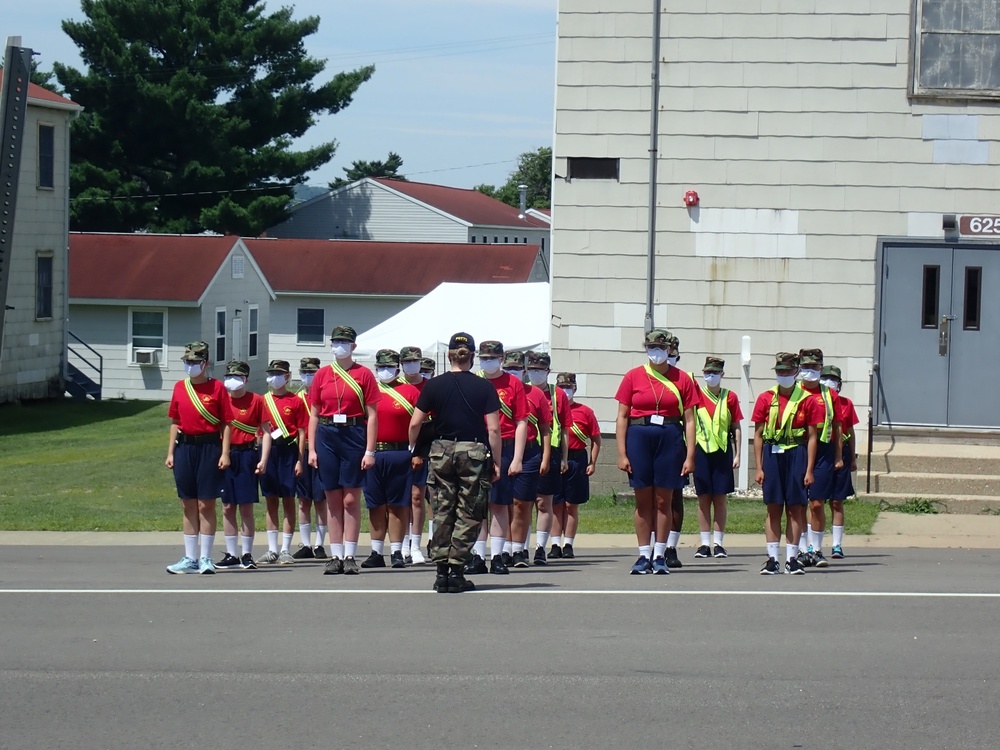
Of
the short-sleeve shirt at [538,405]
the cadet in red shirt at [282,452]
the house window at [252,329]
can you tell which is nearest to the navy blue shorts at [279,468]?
the cadet in red shirt at [282,452]

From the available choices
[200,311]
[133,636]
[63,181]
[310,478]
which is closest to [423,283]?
[200,311]

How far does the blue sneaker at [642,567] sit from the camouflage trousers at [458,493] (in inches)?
63.0

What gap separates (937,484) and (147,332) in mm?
27637

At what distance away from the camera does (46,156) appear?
3394 cm

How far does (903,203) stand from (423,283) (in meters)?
29.8

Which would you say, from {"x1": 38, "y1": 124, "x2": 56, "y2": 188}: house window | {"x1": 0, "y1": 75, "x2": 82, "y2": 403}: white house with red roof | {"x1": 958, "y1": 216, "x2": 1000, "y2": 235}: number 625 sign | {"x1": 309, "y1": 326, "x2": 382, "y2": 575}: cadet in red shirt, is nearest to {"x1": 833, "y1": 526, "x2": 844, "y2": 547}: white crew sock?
{"x1": 309, "y1": 326, "x2": 382, "y2": 575}: cadet in red shirt

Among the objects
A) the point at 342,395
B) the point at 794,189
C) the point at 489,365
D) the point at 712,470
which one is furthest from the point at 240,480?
the point at 794,189

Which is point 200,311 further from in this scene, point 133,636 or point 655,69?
point 133,636

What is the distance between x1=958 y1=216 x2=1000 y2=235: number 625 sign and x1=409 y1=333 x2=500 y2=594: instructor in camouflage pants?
8881mm

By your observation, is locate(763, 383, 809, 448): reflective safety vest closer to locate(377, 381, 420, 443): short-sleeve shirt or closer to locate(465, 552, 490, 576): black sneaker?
locate(465, 552, 490, 576): black sneaker

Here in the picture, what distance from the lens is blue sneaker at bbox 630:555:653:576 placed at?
35.5 feet

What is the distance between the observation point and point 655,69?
1666 cm

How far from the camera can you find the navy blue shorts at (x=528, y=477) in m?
11.3

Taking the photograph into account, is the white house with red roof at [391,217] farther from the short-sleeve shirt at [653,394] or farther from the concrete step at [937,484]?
the short-sleeve shirt at [653,394]
